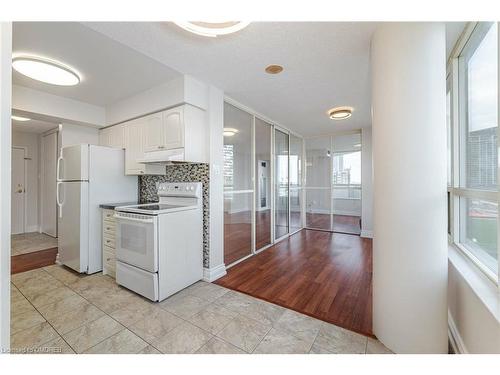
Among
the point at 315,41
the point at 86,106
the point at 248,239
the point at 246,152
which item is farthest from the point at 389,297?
the point at 86,106

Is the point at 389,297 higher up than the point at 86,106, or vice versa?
the point at 86,106

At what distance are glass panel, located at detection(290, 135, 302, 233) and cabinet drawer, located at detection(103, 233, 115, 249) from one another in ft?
11.7

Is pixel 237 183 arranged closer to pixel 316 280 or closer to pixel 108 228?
pixel 316 280

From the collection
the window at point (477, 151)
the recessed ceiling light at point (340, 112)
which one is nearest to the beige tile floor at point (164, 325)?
the window at point (477, 151)

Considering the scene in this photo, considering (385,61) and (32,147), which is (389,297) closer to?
(385,61)

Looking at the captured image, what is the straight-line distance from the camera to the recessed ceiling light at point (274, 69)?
6.88 feet

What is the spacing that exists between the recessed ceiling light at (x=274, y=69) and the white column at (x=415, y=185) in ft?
3.19

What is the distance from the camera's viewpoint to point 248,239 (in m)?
3.49

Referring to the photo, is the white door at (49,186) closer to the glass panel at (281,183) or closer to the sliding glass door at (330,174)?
the glass panel at (281,183)

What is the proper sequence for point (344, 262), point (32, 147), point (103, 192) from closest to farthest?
1. point (103, 192)
2. point (344, 262)
3. point (32, 147)

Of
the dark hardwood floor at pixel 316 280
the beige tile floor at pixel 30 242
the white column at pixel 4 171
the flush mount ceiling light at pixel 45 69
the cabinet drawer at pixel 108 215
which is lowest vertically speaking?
the dark hardwood floor at pixel 316 280

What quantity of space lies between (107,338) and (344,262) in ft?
9.58
